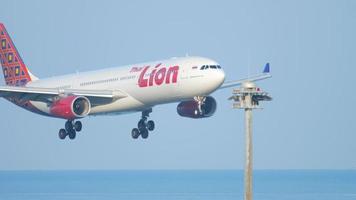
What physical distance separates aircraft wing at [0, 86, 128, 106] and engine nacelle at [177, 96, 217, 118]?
532 cm

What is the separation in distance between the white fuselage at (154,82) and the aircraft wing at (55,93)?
0.45m

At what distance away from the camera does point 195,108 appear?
311 ft

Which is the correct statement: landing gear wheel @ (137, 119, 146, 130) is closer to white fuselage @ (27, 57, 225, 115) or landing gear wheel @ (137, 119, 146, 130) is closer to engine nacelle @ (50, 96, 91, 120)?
white fuselage @ (27, 57, 225, 115)

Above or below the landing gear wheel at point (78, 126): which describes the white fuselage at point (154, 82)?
above

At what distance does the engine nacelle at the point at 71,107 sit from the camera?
9400 centimetres

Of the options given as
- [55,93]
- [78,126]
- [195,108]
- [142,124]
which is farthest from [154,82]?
[55,93]

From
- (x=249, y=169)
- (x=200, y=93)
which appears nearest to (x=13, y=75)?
(x=200, y=93)

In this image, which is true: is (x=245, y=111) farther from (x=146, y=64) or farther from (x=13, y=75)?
(x=13, y=75)

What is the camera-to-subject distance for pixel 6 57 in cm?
11719

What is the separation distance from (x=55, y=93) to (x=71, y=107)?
3.53 metres

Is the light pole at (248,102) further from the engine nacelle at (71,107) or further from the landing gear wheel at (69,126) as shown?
the landing gear wheel at (69,126)

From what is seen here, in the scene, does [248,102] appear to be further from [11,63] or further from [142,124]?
[11,63]

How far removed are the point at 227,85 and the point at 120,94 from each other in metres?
11.9

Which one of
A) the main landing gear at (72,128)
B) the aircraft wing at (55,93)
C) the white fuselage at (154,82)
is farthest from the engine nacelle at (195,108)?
the main landing gear at (72,128)
